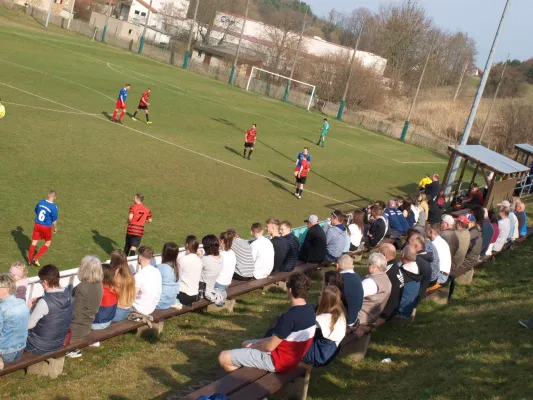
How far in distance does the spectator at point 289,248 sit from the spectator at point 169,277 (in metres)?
3.26

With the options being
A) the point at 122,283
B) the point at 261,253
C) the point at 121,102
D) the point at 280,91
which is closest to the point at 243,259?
the point at 261,253

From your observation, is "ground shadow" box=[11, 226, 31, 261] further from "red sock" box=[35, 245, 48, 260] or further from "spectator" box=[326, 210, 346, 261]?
"spectator" box=[326, 210, 346, 261]

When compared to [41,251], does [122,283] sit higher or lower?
higher

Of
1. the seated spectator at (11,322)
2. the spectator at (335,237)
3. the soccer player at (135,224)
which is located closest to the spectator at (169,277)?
the seated spectator at (11,322)

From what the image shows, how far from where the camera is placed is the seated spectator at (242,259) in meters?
11.9

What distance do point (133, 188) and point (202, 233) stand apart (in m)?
3.36

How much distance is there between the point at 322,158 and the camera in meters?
34.5

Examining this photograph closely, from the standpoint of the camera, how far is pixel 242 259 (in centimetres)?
1198

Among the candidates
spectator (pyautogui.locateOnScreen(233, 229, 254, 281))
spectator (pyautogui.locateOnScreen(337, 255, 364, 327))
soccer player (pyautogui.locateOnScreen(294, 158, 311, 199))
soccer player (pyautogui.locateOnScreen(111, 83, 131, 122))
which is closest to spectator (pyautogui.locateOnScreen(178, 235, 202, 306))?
spectator (pyautogui.locateOnScreen(233, 229, 254, 281))

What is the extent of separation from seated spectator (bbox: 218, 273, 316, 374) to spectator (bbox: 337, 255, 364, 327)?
1.45m

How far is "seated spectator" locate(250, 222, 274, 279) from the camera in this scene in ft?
39.6

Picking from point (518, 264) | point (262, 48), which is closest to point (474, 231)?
point (518, 264)

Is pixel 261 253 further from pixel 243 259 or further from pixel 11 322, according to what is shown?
pixel 11 322

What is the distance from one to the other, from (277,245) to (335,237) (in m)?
2.06
